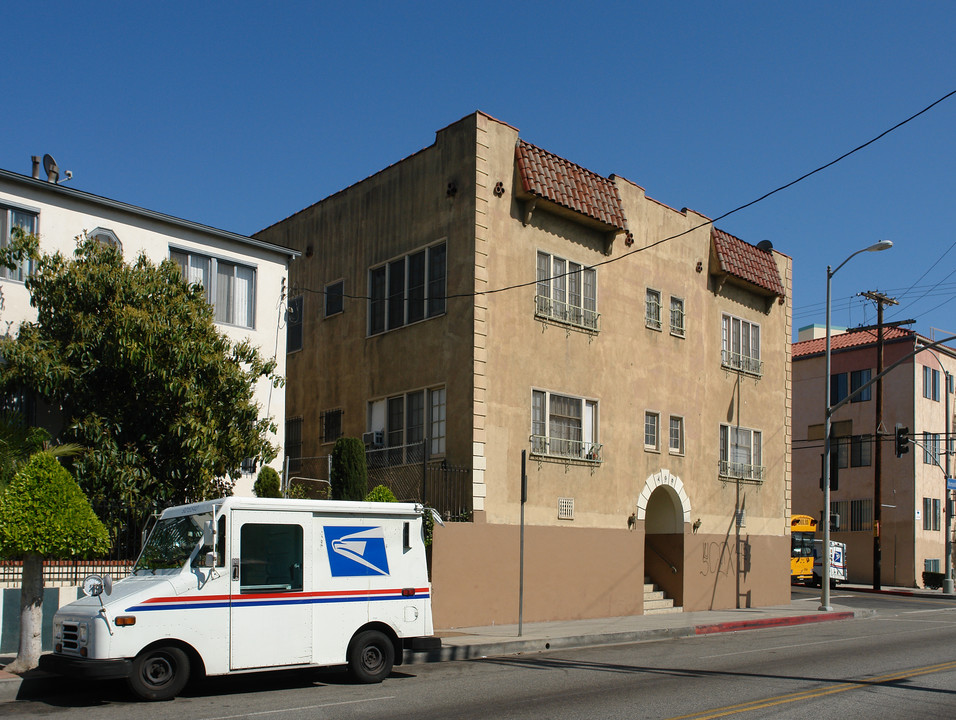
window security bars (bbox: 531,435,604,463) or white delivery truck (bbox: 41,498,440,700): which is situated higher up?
window security bars (bbox: 531,435,604,463)

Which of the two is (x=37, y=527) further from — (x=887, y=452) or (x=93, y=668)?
(x=887, y=452)

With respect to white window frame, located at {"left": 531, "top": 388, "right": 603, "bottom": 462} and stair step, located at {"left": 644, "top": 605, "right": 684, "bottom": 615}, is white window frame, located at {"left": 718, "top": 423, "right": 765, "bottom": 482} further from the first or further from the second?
white window frame, located at {"left": 531, "top": 388, "right": 603, "bottom": 462}

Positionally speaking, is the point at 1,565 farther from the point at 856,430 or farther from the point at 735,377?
the point at 856,430

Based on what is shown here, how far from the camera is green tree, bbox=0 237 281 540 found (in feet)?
49.9

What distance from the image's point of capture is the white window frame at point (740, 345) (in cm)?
2831

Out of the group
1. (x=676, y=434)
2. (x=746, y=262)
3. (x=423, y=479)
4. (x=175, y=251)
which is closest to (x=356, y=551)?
(x=423, y=479)

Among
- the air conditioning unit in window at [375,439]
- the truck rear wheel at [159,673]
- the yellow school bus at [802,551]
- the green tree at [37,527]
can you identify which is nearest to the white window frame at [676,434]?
the air conditioning unit in window at [375,439]

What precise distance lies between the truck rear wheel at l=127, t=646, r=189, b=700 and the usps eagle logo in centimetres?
218

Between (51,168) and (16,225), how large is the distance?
94.5 inches

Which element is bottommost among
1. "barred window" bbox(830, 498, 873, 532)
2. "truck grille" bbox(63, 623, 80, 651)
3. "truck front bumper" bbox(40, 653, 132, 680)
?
"barred window" bbox(830, 498, 873, 532)

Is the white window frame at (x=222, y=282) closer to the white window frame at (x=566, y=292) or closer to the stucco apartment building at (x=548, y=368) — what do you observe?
the stucco apartment building at (x=548, y=368)

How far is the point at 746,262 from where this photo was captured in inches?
1135

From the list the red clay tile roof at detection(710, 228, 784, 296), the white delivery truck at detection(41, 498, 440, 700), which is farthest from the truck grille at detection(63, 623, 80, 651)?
the red clay tile roof at detection(710, 228, 784, 296)

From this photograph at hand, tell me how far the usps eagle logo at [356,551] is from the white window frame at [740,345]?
17196 mm
